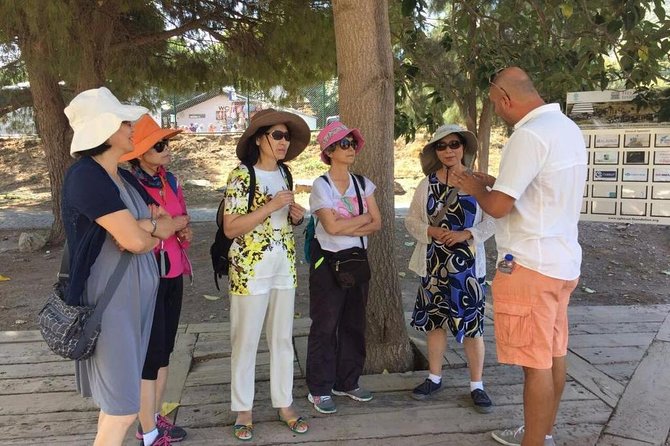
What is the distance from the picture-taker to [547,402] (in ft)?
8.21

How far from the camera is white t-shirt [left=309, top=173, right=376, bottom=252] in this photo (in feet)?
9.77

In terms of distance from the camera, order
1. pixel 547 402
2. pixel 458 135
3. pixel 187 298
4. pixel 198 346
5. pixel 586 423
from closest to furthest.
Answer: pixel 547 402
pixel 586 423
pixel 458 135
pixel 198 346
pixel 187 298

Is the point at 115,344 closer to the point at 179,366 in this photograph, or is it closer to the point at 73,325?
the point at 73,325

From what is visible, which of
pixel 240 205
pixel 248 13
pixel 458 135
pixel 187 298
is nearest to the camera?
pixel 240 205

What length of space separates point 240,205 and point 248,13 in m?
5.62

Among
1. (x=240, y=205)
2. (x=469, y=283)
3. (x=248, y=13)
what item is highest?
(x=248, y=13)

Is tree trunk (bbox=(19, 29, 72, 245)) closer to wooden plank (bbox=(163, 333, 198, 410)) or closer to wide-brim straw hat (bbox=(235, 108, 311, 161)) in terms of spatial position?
wooden plank (bbox=(163, 333, 198, 410))

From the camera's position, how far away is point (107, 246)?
2170mm

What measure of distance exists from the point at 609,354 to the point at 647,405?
29.8 inches

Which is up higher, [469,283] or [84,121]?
[84,121]

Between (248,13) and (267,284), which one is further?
(248,13)

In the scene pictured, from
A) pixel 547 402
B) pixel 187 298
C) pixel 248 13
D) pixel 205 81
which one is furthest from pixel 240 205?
pixel 205 81

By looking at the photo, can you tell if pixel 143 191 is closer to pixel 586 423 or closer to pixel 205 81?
pixel 586 423

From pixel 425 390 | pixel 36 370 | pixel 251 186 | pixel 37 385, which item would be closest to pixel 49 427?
pixel 37 385
